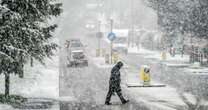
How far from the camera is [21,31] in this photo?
18.7 meters

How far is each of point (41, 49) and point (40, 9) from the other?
151 cm

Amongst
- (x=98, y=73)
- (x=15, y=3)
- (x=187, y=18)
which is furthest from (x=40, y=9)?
(x=187, y=18)

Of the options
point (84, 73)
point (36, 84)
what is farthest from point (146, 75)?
point (84, 73)

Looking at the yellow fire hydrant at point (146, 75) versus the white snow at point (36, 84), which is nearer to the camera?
the white snow at point (36, 84)

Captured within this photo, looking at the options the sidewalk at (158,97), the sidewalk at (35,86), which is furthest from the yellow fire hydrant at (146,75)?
the sidewalk at (35,86)

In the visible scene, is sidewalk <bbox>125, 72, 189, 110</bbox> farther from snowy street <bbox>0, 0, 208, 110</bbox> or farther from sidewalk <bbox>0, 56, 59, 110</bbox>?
sidewalk <bbox>0, 56, 59, 110</bbox>

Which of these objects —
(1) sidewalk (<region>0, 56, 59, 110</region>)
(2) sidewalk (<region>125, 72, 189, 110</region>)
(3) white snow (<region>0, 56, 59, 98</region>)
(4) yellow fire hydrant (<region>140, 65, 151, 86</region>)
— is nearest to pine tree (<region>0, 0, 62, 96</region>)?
(1) sidewalk (<region>0, 56, 59, 110</region>)

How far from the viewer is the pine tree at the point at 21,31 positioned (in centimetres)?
1814

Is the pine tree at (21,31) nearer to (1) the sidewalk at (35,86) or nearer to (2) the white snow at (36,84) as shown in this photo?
(1) the sidewalk at (35,86)

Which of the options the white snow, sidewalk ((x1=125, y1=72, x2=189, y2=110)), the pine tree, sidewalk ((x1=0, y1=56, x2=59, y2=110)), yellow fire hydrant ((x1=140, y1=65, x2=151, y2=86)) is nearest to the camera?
the pine tree

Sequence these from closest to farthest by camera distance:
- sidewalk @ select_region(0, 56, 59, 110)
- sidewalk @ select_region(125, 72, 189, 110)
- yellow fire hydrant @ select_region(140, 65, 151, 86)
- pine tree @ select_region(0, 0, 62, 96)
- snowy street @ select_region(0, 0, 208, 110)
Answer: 1. pine tree @ select_region(0, 0, 62, 96)
2. snowy street @ select_region(0, 0, 208, 110)
3. sidewalk @ select_region(125, 72, 189, 110)
4. sidewalk @ select_region(0, 56, 59, 110)
5. yellow fire hydrant @ select_region(140, 65, 151, 86)

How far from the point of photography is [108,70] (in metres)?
40.2

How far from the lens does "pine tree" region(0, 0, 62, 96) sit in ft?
59.5

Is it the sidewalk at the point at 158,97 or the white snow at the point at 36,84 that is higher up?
the white snow at the point at 36,84
